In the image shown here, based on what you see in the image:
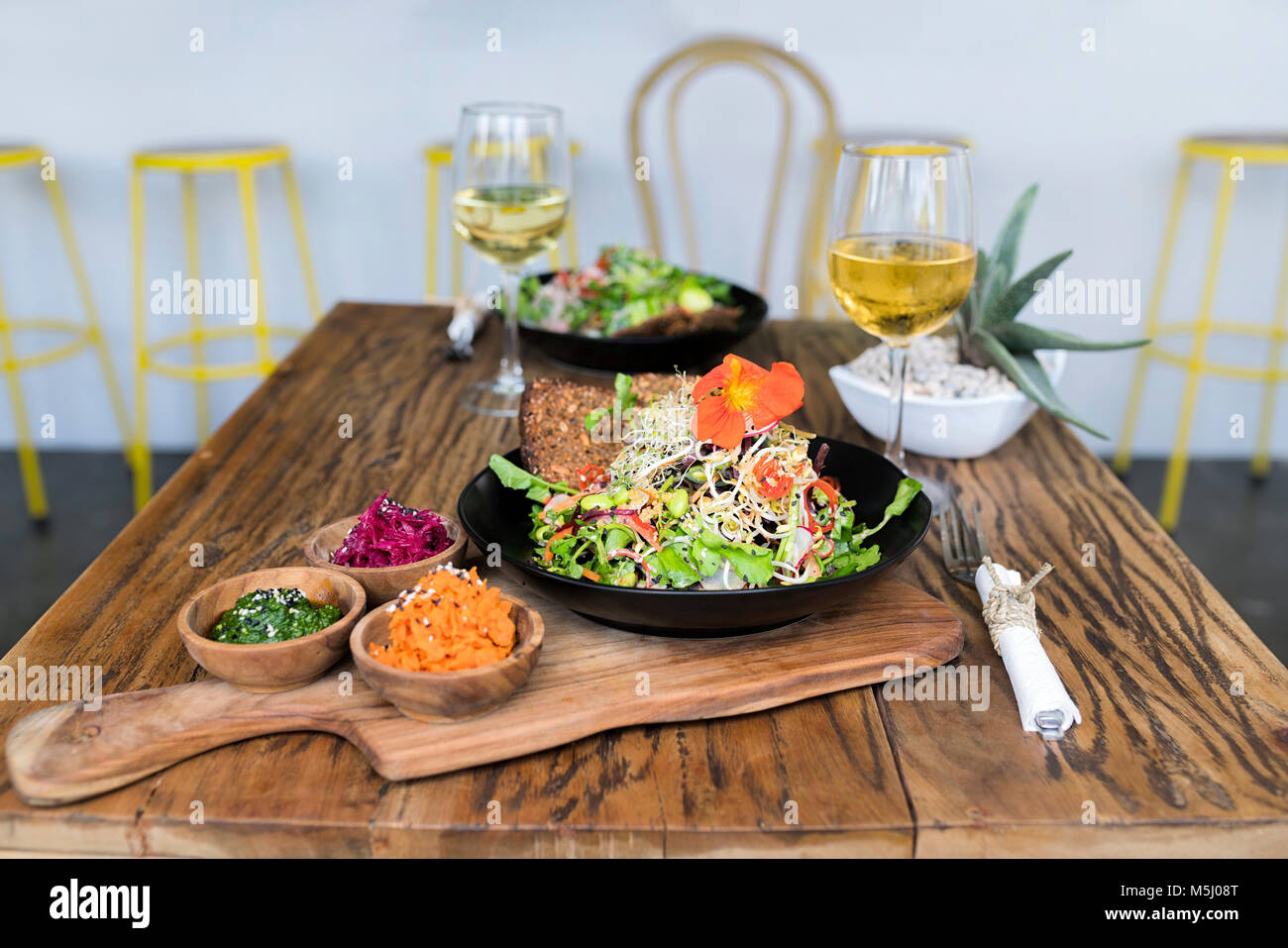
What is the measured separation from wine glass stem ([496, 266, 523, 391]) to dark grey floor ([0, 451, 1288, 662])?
68.3 inches

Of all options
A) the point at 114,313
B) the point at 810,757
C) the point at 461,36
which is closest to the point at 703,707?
the point at 810,757

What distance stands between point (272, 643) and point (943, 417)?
0.95 m

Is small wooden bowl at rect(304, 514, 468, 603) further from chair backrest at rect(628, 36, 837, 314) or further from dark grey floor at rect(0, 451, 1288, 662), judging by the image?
dark grey floor at rect(0, 451, 1288, 662)

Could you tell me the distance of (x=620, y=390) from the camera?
4.20 feet

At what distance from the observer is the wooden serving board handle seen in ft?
2.68

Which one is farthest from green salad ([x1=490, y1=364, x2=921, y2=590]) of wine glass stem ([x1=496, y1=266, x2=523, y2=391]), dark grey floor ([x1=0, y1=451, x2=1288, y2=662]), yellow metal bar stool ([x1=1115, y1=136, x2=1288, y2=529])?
yellow metal bar stool ([x1=1115, y1=136, x2=1288, y2=529])

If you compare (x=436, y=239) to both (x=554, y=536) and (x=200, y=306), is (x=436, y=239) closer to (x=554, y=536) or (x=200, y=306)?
(x=200, y=306)

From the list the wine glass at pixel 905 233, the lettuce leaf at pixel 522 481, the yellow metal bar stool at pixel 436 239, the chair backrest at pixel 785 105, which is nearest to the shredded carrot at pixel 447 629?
the lettuce leaf at pixel 522 481

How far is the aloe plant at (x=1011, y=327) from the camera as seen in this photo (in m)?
1.46

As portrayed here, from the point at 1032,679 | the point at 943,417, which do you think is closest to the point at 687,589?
the point at 1032,679

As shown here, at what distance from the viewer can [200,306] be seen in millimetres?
3822

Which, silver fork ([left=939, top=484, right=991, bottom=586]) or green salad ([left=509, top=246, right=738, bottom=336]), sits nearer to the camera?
silver fork ([left=939, top=484, right=991, bottom=586])
